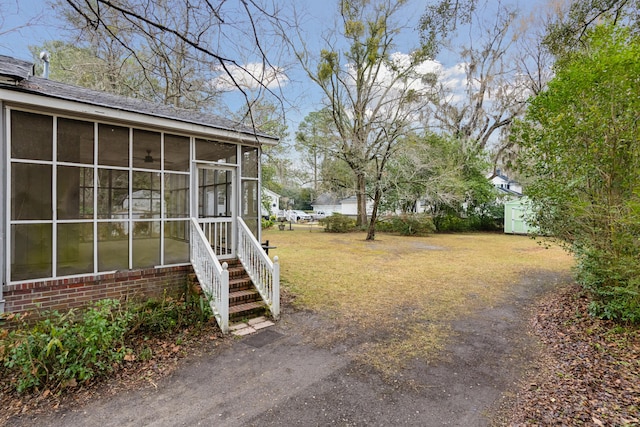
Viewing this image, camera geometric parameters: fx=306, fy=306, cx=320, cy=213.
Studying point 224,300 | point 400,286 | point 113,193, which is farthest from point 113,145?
point 400,286

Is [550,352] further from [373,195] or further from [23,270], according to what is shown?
[373,195]

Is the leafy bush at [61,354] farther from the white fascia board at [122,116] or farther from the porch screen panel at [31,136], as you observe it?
the white fascia board at [122,116]

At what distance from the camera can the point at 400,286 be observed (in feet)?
25.7

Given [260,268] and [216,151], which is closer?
[260,268]

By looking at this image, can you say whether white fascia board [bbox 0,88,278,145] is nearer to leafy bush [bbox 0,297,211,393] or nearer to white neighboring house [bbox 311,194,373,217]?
leafy bush [bbox 0,297,211,393]

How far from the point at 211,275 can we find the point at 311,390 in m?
2.86

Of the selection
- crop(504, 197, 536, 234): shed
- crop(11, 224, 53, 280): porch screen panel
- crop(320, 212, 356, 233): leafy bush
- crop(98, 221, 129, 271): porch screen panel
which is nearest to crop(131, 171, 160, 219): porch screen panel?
crop(98, 221, 129, 271): porch screen panel

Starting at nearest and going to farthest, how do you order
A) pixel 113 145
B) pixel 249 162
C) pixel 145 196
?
pixel 113 145 → pixel 145 196 → pixel 249 162

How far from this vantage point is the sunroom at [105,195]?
4.41 metres

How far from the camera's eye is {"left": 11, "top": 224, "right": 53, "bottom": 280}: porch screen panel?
438 cm

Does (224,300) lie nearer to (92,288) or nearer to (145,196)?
(92,288)

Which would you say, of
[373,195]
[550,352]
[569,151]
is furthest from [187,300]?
[373,195]

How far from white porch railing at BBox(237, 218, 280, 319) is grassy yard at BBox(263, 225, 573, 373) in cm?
85

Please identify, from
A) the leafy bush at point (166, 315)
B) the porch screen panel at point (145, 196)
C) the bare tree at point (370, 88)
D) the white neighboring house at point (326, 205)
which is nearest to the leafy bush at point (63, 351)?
the leafy bush at point (166, 315)
